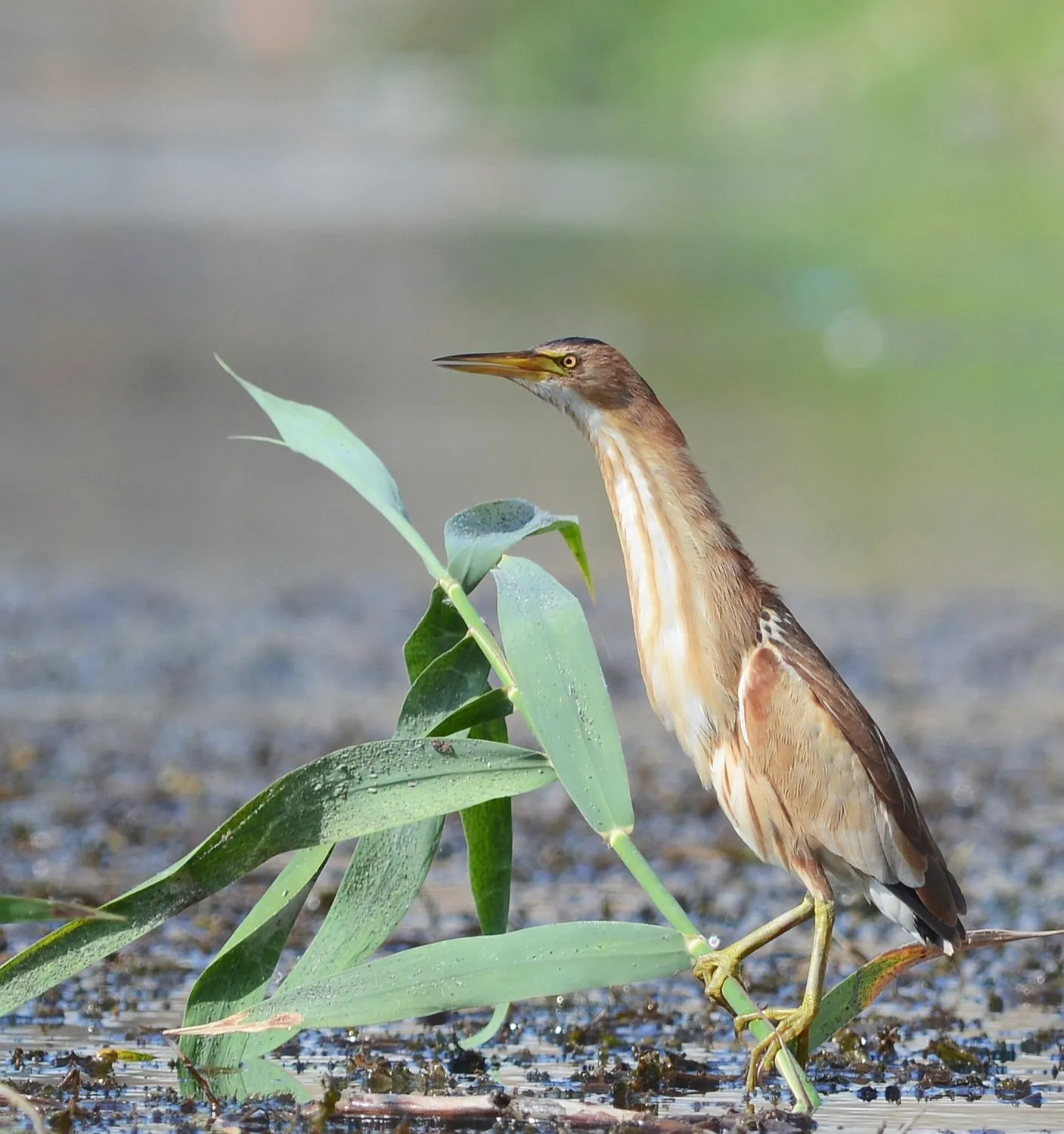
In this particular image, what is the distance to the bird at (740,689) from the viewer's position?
2891 millimetres

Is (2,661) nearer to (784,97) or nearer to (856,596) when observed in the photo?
(856,596)

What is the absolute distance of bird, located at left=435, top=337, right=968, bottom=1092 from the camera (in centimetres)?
289

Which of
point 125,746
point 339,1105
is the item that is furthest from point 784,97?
point 339,1105

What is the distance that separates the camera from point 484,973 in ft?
8.95

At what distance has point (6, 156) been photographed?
3738 cm

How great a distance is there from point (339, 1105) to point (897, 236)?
2502cm

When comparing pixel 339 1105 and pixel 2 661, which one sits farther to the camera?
pixel 2 661

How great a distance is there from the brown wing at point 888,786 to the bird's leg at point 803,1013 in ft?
0.29

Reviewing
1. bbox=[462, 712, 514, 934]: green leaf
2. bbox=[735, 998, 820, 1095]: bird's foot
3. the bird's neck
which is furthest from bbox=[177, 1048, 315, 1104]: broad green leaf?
the bird's neck

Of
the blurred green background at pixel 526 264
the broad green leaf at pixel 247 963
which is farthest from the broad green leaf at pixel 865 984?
the blurred green background at pixel 526 264

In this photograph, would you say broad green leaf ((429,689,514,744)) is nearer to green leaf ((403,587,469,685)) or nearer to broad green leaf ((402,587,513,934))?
broad green leaf ((402,587,513,934))

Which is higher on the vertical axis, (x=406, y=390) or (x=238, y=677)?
(x=406, y=390)

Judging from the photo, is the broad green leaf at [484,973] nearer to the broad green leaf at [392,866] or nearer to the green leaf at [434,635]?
the broad green leaf at [392,866]

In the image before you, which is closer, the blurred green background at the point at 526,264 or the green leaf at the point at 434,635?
the green leaf at the point at 434,635
